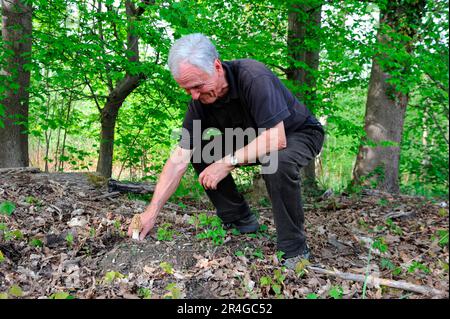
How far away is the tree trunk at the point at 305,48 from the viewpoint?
591cm

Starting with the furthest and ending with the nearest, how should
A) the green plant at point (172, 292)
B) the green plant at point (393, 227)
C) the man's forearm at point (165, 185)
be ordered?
the green plant at point (393, 227) < the man's forearm at point (165, 185) < the green plant at point (172, 292)

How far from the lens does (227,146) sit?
10.9 ft

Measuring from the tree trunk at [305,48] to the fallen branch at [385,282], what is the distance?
3395 millimetres

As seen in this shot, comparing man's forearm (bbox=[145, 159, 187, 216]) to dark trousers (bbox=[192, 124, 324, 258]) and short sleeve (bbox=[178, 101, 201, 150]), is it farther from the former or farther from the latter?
dark trousers (bbox=[192, 124, 324, 258])

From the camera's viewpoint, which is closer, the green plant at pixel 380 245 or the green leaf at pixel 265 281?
the green leaf at pixel 265 281

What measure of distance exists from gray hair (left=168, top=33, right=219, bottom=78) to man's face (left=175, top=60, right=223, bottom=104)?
0.03 metres

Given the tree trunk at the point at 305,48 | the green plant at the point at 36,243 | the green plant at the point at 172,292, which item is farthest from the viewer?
the tree trunk at the point at 305,48

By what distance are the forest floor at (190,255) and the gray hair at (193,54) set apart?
4.15ft

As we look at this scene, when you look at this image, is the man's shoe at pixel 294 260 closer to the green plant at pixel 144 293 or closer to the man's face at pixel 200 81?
the green plant at pixel 144 293

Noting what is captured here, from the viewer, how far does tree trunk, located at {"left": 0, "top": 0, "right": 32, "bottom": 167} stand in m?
5.64

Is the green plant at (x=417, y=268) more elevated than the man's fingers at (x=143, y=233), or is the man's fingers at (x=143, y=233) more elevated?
the man's fingers at (x=143, y=233)

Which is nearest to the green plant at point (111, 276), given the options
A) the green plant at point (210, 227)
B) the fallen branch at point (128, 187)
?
the green plant at point (210, 227)

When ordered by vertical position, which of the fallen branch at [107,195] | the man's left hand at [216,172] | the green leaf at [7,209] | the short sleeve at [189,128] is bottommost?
the fallen branch at [107,195]
